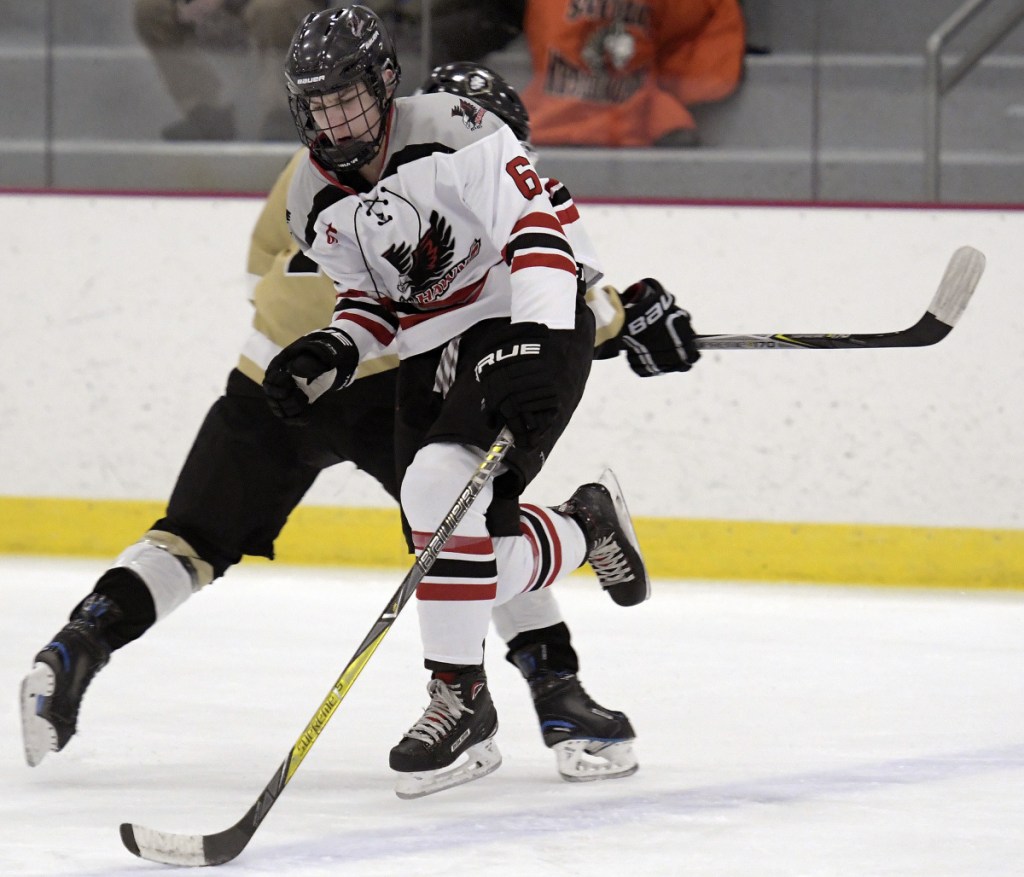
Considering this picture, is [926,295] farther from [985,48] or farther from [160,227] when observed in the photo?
[160,227]

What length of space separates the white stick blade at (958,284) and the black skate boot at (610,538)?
569 mm

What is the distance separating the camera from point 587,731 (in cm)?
214

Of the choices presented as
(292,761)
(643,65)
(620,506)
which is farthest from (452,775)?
(643,65)

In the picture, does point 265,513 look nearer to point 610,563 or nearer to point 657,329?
point 610,563

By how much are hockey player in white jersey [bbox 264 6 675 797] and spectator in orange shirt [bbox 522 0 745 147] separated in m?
2.33

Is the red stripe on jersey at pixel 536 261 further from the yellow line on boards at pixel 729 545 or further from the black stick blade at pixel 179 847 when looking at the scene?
the yellow line on boards at pixel 729 545

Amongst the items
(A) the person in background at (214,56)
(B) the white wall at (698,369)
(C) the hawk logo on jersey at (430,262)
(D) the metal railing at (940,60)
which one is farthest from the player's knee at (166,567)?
(D) the metal railing at (940,60)

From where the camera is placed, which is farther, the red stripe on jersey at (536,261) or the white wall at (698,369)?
the white wall at (698,369)

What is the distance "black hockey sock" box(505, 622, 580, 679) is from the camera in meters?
2.23

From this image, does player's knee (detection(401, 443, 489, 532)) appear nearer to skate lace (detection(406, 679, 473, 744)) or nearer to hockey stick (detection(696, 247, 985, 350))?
skate lace (detection(406, 679, 473, 744))

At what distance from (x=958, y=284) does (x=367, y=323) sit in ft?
2.99

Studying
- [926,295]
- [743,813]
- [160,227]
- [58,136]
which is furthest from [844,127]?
[743,813]

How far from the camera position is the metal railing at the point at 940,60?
425 centimetres

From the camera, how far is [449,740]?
2.02m
